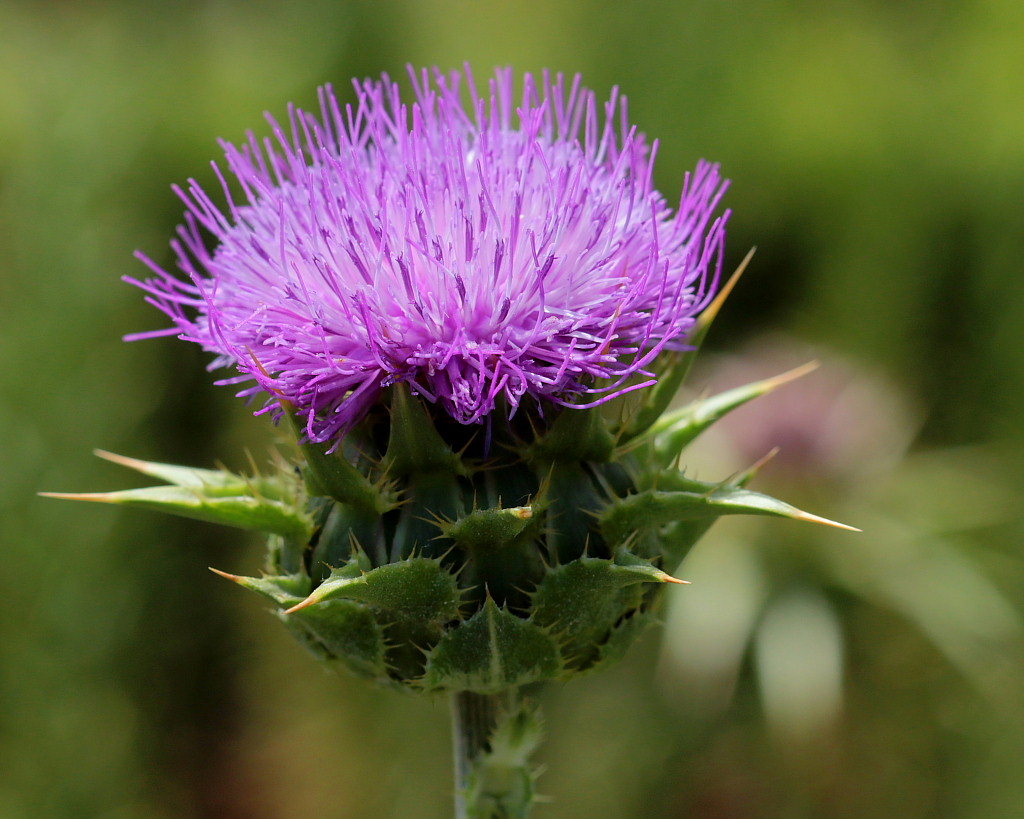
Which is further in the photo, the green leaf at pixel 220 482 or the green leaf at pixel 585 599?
the green leaf at pixel 220 482

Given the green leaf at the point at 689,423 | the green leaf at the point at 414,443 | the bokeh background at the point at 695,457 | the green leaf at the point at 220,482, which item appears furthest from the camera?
the bokeh background at the point at 695,457

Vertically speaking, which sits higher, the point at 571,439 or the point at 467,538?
the point at 571,439

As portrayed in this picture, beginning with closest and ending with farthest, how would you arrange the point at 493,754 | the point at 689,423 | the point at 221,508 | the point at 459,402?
the point at 459,402
the point at 221,508
the point at 493,754
the point at 689,423

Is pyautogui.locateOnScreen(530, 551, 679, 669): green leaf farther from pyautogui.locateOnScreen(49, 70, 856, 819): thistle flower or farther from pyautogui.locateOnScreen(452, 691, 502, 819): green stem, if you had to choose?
pyautogui.locateOnScreen(452, 691, 502, 819): green stem

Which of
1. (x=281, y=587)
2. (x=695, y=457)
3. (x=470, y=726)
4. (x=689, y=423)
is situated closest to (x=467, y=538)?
(x=281, y=587)

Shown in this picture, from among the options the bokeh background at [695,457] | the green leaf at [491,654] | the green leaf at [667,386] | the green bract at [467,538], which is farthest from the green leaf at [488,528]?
Result: the bokeh background at [695,457]

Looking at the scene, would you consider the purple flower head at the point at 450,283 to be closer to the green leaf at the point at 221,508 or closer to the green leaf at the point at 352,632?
the green leaf at the point at 221,508

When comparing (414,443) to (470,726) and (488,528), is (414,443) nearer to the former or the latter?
(488,528)
